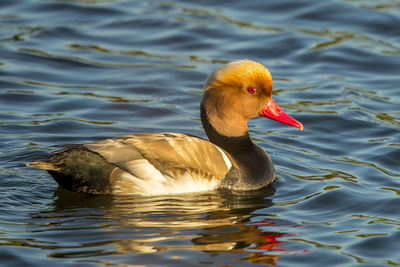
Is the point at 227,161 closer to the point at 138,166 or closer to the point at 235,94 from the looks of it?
the point at 235,94

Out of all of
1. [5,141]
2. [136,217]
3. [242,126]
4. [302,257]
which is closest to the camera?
[302,257]

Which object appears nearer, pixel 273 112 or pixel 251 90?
pixel 251 90

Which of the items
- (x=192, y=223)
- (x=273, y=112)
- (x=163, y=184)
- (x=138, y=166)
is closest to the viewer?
(x=192, y=223)

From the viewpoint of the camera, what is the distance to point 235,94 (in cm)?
791

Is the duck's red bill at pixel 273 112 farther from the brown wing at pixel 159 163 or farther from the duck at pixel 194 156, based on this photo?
the brown wing at pixel 159 163

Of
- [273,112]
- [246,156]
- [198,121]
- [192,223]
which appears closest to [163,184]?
[192,223]

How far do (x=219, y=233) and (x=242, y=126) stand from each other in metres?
1.74

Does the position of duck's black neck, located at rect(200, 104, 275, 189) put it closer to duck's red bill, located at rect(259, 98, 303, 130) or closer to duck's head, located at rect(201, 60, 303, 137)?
duck's head, located at rect(201, 60, 303, 137)

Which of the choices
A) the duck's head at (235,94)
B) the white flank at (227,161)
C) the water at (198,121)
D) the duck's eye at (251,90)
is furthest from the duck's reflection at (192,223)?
the duck's eye at (251,90)

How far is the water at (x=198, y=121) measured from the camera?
6.45 meters

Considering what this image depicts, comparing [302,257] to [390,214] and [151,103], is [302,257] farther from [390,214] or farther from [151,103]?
[151,103]

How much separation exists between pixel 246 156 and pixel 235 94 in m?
0.65

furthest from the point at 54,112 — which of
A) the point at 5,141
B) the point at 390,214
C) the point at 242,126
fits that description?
the point at 390,214

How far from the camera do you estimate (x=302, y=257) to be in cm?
630
